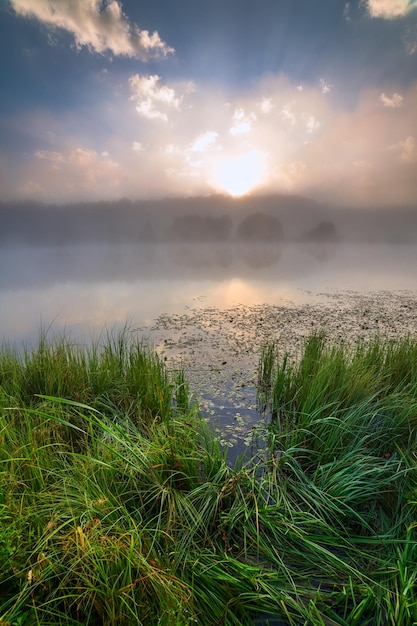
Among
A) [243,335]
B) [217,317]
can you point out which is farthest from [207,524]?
[217,317]

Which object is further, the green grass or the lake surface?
the lake surface

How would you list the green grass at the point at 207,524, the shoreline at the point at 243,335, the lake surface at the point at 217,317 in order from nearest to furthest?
the green grass at the point at 207,524 < the shoreline at the point at 243,335 < the lake surface at the point at 217,317

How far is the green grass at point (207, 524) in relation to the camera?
1.59m

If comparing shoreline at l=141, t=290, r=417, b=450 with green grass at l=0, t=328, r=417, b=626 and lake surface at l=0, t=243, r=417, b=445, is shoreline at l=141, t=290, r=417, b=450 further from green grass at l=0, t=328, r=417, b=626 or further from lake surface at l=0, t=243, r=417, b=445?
green grass at l=0, t=328, r=417, b=626

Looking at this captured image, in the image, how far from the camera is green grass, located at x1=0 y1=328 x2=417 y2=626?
5.22 ft

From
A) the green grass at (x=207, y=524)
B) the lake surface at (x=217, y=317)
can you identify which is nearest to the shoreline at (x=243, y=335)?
the lake surface at (x=217, y=317)

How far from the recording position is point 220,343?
7.29 m

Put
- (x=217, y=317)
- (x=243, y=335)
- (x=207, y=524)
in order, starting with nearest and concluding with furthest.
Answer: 1. (x=207, y=524)
2. (x=243, y=335)
3. (x=217, y=317)

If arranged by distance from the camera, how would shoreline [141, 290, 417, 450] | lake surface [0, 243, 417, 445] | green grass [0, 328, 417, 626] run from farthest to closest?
lake surface [0, 243, 417, 445] < shoreline [141, 290, 417, 450] < green grass [0, 328, 417, 626]

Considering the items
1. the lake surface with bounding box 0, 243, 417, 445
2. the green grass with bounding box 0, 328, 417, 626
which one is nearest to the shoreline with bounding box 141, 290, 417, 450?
the lake surface with bounding box 0, 243, 417, 445

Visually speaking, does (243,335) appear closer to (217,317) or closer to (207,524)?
(217,317)

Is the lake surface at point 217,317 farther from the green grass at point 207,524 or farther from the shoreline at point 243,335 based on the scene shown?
the green grass at point 207,524

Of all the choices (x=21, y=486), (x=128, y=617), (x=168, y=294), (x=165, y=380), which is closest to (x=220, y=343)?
(x=165, y=380)

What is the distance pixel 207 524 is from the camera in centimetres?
224
